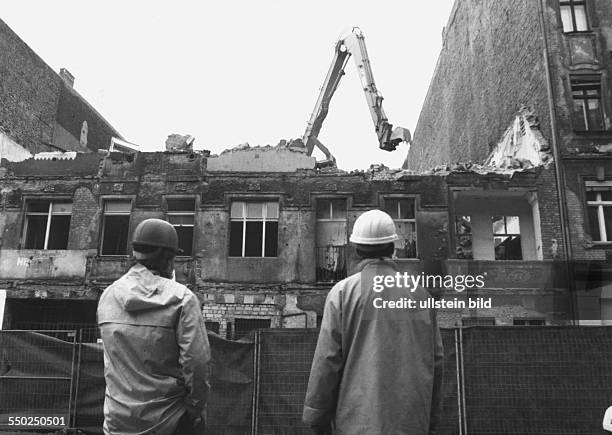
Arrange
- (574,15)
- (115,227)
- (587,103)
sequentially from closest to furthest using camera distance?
(587,103), (115,227), (574,15)

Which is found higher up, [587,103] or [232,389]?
[587,103]

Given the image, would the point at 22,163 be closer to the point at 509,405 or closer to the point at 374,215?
the point at 509,405

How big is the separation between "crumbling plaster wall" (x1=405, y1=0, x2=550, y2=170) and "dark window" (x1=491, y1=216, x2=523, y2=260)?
353 cm

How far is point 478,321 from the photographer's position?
779 inches

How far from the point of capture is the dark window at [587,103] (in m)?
Result: 20.8

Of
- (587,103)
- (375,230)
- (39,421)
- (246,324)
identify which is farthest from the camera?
(587,103)

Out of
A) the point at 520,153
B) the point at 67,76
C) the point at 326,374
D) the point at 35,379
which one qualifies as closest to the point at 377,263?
the point at 326,374

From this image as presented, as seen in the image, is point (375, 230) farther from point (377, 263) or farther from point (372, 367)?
point (372, 367)

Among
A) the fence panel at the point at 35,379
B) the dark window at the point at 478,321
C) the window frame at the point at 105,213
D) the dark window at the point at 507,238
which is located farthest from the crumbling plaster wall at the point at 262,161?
the fence panel at the point at 35,379

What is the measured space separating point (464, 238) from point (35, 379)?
1759 cm

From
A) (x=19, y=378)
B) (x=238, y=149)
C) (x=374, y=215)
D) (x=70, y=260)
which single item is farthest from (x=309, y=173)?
(x=374, y=215)

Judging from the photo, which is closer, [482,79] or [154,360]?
[154,360]

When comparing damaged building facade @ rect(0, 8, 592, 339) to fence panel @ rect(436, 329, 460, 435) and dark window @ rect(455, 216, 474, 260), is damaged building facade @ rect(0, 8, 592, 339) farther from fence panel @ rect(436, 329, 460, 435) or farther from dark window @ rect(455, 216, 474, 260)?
fence panel @ rect(436, 329, 460, 435)

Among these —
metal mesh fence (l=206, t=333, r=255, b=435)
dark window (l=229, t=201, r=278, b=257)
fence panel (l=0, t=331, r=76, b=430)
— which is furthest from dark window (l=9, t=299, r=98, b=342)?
metal mesh fence (l=206, t=333, r=255, b=435)
